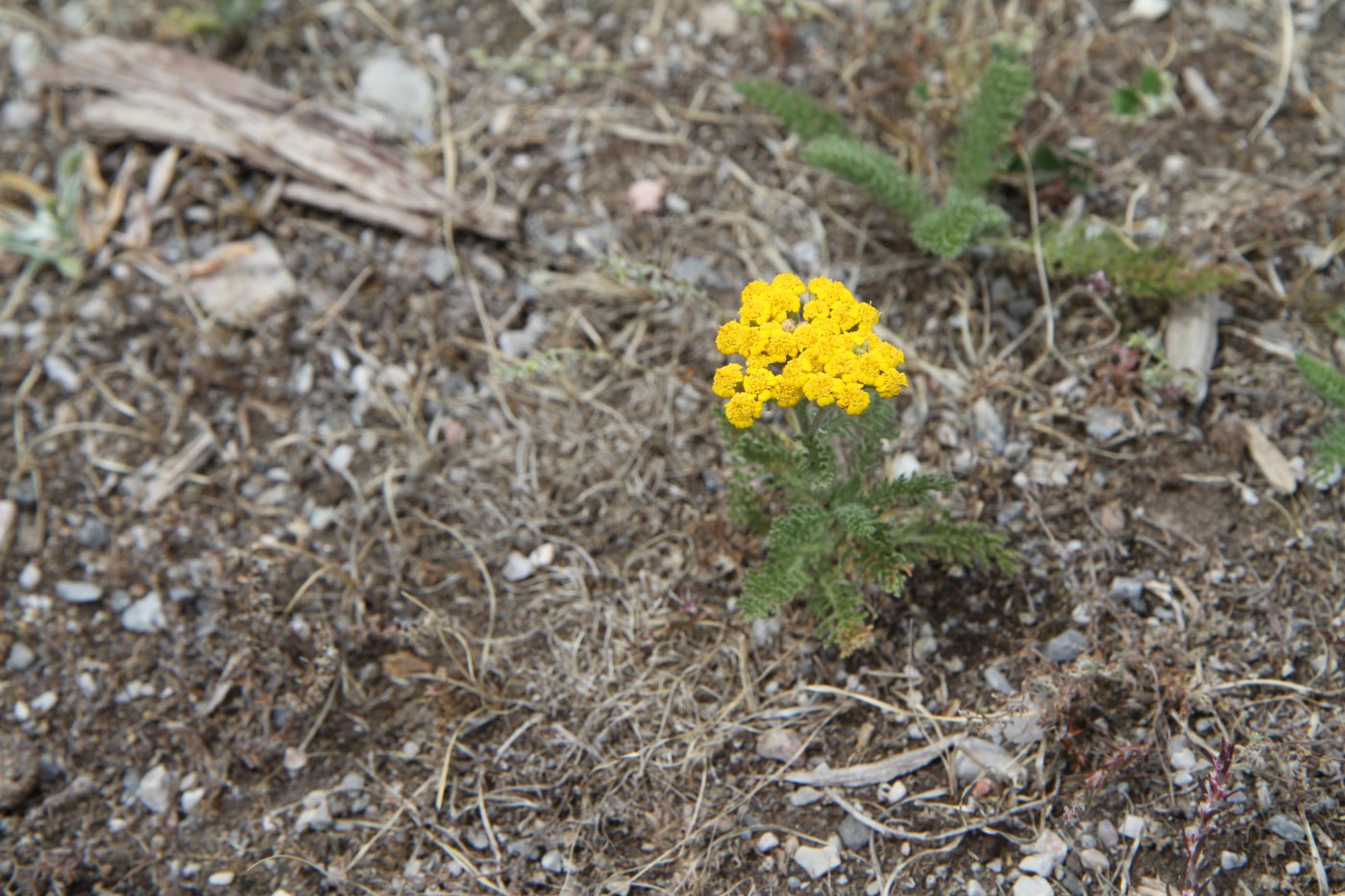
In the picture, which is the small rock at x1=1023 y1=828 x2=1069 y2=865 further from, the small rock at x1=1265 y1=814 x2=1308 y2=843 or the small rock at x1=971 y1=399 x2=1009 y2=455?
the small rock at x1=971 y1=399 x2=1009 y2=455

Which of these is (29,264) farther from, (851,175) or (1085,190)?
(1085,190)

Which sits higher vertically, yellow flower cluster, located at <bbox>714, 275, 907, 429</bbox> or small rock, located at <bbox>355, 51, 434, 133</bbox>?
yellow flower cluster, located at <bbox>714, 275, 907, 429</bbox>

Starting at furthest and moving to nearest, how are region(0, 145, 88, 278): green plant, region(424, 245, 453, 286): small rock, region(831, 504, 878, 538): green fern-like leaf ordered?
region(0, 145, 88, 278): green plant, region(424, 245, 453, 286): small rock, region(831, 504, 878, 538): green fern-like leaf

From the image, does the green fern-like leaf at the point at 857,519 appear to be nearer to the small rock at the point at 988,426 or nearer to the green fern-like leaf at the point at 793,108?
the small rock at the point at 988,426

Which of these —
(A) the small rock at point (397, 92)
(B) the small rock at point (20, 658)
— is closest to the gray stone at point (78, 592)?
(B) the small rock at point (20, 658)

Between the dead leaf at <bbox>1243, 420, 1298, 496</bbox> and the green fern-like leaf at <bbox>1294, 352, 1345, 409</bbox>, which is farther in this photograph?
the dead leaf at <bbox>1243, 420, 1298, 496</bbox>

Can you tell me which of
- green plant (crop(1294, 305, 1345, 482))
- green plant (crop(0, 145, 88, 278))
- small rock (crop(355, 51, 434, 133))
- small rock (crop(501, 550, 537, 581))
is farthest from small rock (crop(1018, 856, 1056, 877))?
green plant (crop(0, 145, 88, 278))

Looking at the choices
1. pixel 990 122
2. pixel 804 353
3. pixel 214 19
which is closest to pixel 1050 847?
pixel 804 353
